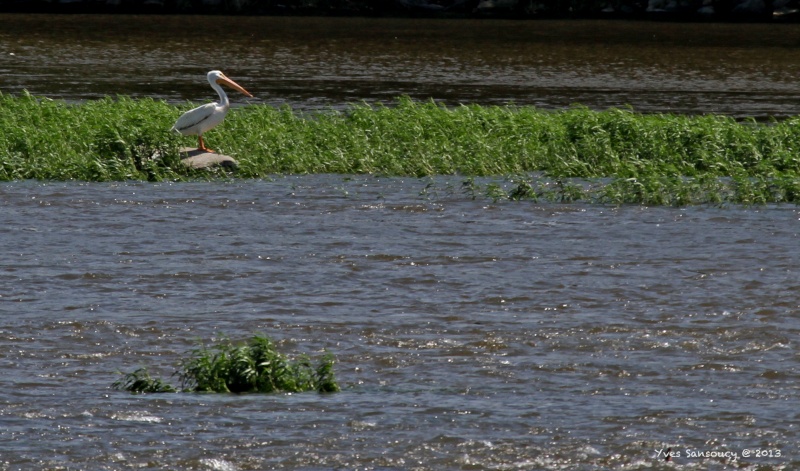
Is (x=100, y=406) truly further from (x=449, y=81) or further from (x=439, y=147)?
(x=449, y=81)

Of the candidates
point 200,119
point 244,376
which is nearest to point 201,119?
point 200,119

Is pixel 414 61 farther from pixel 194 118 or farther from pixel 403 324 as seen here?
pixel 403 324

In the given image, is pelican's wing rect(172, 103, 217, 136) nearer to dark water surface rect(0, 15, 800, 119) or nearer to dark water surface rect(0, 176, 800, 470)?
dark water surface rect(0, 176, 800, 470)

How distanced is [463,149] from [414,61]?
79.6ft

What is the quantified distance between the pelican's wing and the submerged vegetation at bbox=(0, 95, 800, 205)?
0.20 m

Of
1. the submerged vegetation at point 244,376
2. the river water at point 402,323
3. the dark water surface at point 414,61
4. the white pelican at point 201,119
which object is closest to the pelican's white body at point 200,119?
the white pelican at point 201,119

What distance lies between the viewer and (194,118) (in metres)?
18.4

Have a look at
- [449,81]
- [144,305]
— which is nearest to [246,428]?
[144,305]

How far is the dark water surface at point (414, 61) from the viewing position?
3312cm

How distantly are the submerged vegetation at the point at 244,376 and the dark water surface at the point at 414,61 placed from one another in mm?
20583

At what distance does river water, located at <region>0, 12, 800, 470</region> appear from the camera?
26.7ft

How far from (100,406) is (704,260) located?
737 centimetres

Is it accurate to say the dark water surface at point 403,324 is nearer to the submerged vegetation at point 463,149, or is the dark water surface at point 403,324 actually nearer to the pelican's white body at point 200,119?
the submerged vegetation at point 463,149

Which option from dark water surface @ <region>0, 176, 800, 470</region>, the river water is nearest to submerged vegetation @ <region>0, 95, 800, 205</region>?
the river water
